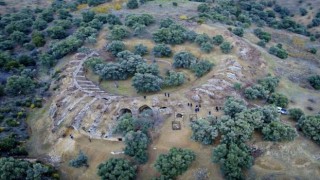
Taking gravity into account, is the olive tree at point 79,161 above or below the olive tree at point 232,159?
below

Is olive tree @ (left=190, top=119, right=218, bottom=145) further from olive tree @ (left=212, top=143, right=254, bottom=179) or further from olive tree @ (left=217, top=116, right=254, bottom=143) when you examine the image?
olive tree @ (left=212, top=143, right=254, bottom=179)

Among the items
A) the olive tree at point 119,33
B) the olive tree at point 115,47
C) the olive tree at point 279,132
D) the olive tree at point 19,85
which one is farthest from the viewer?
the olive tree at point 119,33

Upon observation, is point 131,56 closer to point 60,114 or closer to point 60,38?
point 60,114

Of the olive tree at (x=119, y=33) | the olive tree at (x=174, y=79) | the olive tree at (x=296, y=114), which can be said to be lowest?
the olive tree at (x=296, y=114)

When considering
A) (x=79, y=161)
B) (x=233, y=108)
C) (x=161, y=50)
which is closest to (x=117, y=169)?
(x=79, y=161)

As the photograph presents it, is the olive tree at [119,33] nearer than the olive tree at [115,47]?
No

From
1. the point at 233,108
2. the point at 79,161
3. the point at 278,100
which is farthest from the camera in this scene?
the point at 278,100

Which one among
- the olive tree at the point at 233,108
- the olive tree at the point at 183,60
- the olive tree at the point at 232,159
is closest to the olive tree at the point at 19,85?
the olive tree at the point at 183,60

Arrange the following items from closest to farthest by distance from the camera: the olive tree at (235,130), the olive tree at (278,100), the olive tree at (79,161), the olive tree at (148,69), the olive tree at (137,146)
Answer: the olive tree at (235,130), the olive tree at (137,146), the olive tree at (79,161), the olive tree at (278,100), the olive tree at (148,69)

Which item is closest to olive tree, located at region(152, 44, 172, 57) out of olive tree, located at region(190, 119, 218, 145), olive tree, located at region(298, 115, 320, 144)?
olive tree, located at region(190, 119, 218, 145)

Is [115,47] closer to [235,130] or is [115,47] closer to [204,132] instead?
[204,132]

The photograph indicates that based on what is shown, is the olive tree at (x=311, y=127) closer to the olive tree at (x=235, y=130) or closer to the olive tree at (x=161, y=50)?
the olive tree at (x=235, y=130)
